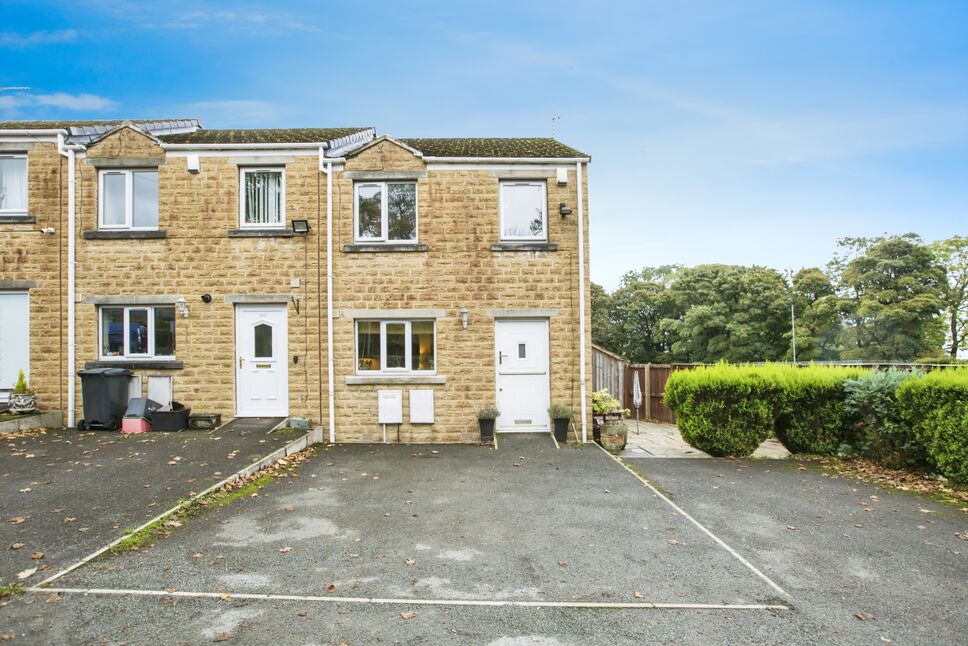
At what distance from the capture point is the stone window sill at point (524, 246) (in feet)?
36.8

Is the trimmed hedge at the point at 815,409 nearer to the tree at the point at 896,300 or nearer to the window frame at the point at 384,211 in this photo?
the window frame at the point at 384,211

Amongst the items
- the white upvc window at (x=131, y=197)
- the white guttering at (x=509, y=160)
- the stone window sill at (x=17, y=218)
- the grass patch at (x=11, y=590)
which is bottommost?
the grass patch at (x=11, y=590)

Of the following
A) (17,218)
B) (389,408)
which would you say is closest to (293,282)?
(389,408)

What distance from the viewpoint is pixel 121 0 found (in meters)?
13.4

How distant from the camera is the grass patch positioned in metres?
3.75

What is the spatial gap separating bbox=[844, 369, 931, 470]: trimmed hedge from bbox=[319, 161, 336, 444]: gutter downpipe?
10349mm

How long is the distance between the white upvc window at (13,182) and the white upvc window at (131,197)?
1.72m

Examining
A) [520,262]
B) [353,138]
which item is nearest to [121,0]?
[353,138]

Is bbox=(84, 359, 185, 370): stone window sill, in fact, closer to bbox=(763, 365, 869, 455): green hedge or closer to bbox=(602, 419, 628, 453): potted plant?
bbox=(602, 419, 628, 453): potted plant

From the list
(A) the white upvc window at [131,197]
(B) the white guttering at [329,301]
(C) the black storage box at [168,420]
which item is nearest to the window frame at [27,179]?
(A) the white upvc window at [131,197]

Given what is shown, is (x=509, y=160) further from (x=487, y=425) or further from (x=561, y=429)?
Result: (x=561, y=429)

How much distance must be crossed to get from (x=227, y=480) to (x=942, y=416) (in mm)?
10677

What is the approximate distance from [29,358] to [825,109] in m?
25.2

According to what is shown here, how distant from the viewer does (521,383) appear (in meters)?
Result: 11.2
